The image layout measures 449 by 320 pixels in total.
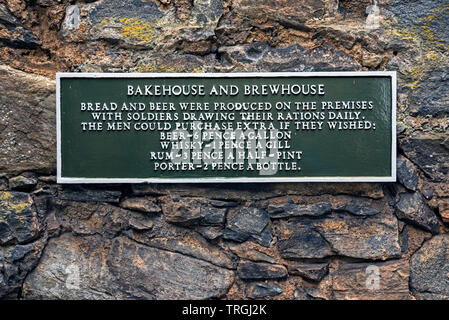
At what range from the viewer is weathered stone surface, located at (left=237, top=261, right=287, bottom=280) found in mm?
3623

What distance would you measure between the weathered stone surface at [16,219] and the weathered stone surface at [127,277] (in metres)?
0.22

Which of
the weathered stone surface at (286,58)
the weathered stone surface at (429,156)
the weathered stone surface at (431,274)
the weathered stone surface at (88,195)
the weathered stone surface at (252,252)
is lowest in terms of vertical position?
the weathered stone surface at (431,274)

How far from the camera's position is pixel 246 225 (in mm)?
3645

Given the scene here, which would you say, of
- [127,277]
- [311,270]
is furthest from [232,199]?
[127,277]

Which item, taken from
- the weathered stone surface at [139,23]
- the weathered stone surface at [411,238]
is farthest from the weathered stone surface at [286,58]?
the weathered stone surface at [411,238]

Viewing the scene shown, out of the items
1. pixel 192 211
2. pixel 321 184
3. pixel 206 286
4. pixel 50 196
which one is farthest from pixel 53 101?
pixel 321 184

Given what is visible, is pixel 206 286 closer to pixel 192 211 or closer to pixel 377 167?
pixel 192 211

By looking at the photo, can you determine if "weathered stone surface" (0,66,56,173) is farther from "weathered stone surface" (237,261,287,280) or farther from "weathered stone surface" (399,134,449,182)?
"weathered stone surface" (399,134,449,182)

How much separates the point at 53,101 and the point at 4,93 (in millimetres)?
376

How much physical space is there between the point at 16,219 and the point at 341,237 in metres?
2.54

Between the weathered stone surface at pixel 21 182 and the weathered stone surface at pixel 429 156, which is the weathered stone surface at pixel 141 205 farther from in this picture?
the weathered stone surface at pixel 429 156

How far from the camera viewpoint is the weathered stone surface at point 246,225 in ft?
12.0

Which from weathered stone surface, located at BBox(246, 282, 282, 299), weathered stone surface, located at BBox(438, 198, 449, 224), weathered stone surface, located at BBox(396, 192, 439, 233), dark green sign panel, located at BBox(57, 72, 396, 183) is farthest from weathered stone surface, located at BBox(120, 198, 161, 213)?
weathered stone surface, located at BBox(438, 198, 449, 224)

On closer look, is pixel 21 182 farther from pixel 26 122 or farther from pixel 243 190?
pixel 243 190
